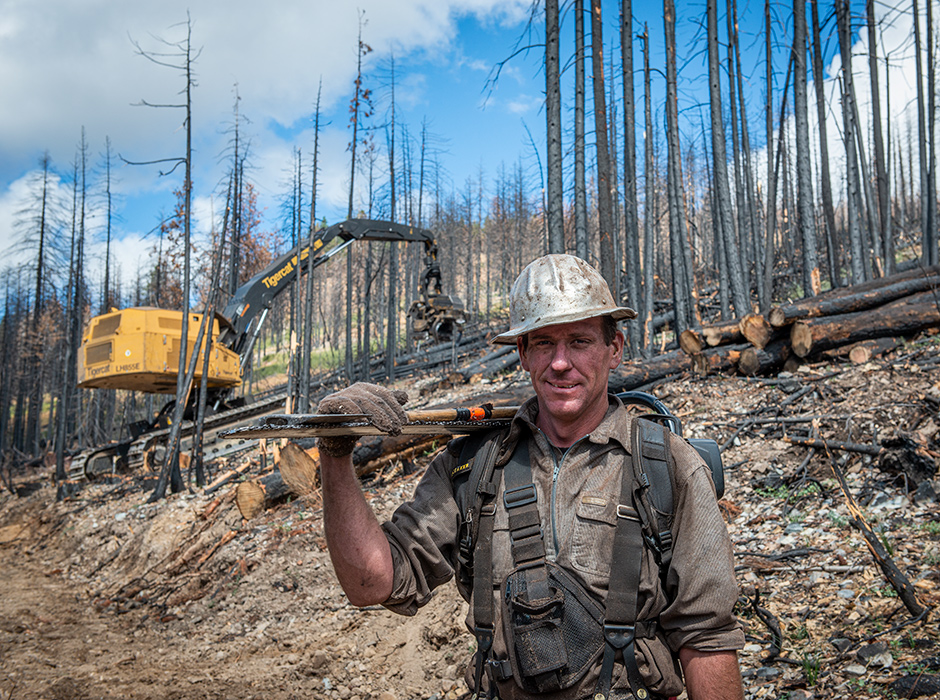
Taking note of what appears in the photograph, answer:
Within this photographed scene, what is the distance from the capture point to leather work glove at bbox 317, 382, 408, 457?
177 centimetres

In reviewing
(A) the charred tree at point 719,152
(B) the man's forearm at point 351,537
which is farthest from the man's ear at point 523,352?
(A) the charred tree at point 719,152

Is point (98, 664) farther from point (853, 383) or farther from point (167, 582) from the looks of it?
point (853, 383)

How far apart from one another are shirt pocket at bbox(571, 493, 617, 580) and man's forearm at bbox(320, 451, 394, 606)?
0.64 m

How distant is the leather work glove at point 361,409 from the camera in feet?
5.82

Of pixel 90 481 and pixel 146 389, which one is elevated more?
pixel 146 389

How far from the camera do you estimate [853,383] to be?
7.20 meters

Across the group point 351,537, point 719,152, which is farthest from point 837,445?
point 719,152

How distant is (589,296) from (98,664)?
575cm

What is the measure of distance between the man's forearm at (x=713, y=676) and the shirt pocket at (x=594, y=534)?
372 mm

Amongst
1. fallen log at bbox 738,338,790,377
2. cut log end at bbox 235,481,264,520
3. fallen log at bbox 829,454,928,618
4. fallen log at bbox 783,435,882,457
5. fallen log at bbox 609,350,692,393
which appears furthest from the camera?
fallen log at bbox 609,350,692,393

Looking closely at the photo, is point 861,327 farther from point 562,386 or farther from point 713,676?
point 713,676

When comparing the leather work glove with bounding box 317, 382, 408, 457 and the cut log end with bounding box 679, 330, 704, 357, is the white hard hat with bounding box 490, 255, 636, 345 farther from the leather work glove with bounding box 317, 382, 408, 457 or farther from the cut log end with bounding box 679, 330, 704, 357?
the cut log end with bounding box 679, 330, 704, 357

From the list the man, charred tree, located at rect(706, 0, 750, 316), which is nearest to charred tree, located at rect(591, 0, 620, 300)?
charred tree, located at rect(706, 0, 750, 316)

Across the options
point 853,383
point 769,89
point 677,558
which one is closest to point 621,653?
point 677,558
